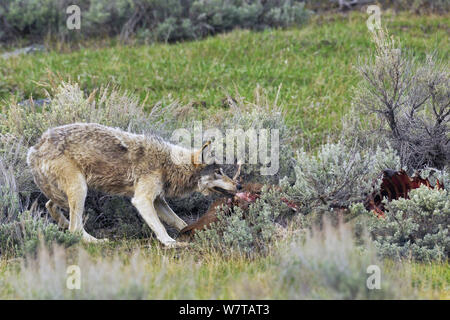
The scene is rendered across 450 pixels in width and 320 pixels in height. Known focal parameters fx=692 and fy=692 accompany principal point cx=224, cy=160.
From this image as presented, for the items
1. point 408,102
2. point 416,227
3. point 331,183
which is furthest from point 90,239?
point 408,102

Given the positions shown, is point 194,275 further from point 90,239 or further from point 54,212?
point 54,212

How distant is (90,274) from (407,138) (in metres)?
5.70

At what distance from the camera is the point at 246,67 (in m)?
14.8

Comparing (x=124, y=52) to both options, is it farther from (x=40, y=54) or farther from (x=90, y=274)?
(x=90, y=274)

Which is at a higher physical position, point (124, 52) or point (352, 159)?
point (124, 52)

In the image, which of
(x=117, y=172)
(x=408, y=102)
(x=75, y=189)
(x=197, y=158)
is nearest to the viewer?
(x=75, y=189)

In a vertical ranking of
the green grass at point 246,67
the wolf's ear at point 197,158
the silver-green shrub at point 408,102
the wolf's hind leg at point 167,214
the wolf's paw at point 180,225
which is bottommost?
the wolf's paw at point 180,225

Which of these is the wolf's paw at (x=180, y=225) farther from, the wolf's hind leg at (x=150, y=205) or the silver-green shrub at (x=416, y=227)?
the silver-green shrub at (x=416, y=227)

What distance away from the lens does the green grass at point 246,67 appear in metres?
13.2

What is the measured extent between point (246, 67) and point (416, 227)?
815 centimetres

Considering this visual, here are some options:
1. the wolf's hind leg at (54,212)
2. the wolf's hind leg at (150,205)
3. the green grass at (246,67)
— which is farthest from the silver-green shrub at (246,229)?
the green grass at (246,67)

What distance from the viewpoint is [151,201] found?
26.6 ft

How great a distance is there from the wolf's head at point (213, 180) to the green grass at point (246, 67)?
349 centimetres
